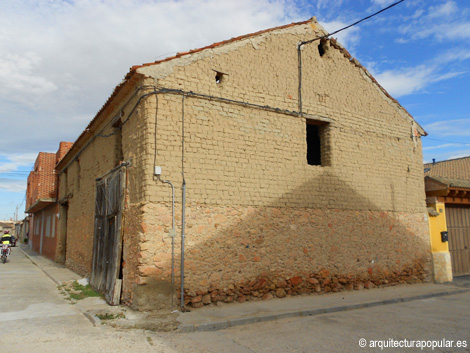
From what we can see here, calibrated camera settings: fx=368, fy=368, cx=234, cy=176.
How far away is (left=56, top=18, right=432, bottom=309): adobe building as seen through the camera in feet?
25.8

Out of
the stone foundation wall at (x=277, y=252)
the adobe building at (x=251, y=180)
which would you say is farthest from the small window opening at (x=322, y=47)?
the stone foundation wall at (x=277, y=252)

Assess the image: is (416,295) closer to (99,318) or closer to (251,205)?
(251,205)

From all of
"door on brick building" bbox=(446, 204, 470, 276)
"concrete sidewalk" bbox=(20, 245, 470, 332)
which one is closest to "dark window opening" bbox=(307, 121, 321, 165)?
"concrete sidewalk" bbox=(20, 245, 470, 332)

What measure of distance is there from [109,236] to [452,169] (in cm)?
2335

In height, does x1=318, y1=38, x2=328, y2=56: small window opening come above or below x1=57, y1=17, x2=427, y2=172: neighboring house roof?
above

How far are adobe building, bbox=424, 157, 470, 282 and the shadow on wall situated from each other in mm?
562

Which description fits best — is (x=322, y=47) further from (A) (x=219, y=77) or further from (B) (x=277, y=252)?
(B) (x=277, y=252)

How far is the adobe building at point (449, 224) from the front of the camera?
1245 cm

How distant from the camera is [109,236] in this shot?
30.3 feet

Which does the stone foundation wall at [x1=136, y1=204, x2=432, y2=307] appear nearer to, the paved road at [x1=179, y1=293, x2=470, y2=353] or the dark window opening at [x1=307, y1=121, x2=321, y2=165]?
the paved road at [x1=179, y1=293, x2=470, y2=353]

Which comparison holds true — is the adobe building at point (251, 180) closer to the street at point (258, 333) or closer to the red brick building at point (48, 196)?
the street at point (258, 333)

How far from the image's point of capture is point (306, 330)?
6480mm

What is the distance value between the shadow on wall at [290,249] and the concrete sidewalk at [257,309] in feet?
1.01

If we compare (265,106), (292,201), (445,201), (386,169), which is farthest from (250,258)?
(445,201)
